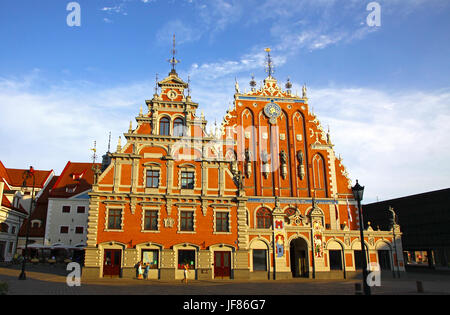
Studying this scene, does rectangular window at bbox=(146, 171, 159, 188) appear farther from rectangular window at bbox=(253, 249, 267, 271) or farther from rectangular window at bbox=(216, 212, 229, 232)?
rectangular window at bbox=(253, 249, 267, 271)

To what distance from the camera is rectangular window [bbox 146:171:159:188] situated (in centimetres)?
3178

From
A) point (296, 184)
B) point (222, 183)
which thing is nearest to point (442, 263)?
point (296, 184)

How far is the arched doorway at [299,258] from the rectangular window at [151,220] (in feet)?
46.1

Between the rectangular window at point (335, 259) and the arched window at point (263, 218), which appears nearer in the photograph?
the rectangular window at point (335, 259)

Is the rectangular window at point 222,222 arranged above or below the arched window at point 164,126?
below

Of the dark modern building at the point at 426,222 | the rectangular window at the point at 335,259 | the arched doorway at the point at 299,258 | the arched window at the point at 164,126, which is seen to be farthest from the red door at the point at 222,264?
the dark modern building at the point at 426,222

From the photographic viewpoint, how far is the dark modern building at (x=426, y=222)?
3978 centimetres

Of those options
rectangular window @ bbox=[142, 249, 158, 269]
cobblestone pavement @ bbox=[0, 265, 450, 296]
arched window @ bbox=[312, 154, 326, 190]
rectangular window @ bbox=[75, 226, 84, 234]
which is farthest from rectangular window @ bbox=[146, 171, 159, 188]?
rectangular window @ bbox=[75, 226, 84, 234]

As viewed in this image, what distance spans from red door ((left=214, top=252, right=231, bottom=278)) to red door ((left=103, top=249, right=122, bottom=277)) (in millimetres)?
8305

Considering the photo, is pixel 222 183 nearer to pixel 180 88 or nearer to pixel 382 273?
pixel 180 88

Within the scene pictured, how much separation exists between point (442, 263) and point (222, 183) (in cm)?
3207

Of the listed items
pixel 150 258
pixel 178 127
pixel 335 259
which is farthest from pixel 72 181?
pixel 335 259

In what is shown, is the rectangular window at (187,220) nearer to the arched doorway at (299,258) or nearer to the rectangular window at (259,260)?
the rectangular window at (259,260)

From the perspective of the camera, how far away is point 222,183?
3269cm
